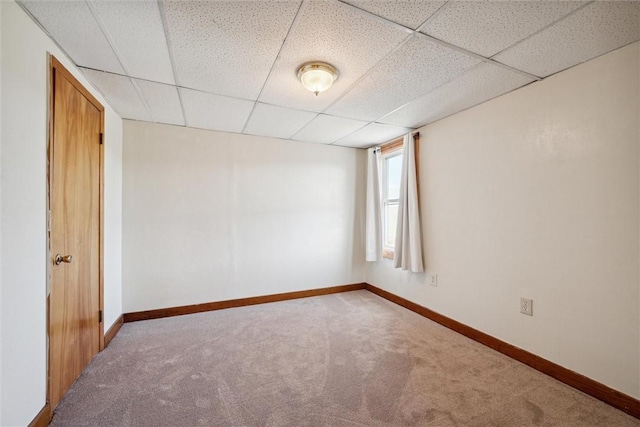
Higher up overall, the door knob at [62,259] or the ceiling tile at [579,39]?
the ceiling tile at [579,39]

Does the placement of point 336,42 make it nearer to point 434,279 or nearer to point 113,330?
point 434,279

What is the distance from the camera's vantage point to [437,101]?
247cm

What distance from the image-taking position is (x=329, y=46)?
1.66 m

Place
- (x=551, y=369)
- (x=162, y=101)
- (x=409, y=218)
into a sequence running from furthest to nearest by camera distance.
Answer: (x=409, y=218)
(x=162, y=101)
(x=551, y=369)

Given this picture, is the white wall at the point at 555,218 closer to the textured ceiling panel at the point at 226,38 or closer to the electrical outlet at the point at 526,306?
the electrical outlet at the point at 526,306

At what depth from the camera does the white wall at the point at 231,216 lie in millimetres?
3059

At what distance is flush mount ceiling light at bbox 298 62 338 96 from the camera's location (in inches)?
72.4

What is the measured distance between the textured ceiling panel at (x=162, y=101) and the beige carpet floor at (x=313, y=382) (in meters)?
2.24

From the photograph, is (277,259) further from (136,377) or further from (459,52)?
(459,52)

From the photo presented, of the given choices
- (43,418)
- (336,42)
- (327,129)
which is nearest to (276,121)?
(327,129)

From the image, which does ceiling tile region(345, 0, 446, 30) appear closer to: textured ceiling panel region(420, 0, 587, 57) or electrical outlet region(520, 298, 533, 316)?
textured ceiling panel region(420, 0, 587, 57)

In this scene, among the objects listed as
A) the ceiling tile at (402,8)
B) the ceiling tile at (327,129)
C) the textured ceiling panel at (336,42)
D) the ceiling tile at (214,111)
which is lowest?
the ceiling tile at (402,8)

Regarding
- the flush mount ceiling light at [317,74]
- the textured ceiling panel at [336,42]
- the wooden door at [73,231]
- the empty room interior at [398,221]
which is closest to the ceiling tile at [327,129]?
the empty room interior at [398,221]

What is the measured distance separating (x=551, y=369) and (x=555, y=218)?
112 centimetres
